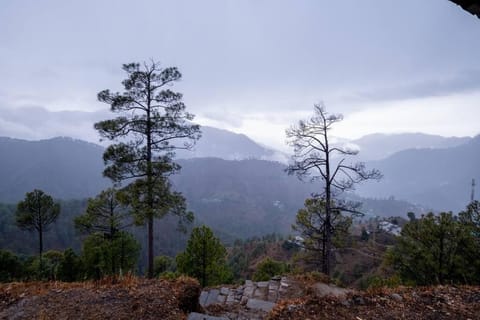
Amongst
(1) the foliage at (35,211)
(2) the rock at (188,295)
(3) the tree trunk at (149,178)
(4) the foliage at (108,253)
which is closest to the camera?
(2) the rock at (188,295)

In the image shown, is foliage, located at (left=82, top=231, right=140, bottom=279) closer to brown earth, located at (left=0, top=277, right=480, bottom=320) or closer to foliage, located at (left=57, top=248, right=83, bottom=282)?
foliage, located at (left=57, top=248, right=83, bottom=282)

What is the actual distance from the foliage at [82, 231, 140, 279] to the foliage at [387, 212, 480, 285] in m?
17.6

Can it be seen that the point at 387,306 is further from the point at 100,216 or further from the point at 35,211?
the point at 35,211

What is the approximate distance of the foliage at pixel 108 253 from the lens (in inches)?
634

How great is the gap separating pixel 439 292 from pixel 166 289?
609 centimetres

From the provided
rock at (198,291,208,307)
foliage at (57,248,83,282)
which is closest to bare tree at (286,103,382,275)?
rock at (198,291,208,307)

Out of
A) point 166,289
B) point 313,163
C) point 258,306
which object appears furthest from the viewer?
point 313,163

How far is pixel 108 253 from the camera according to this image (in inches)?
646

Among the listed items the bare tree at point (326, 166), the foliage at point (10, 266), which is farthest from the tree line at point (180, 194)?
the foliage at point (10, 266)

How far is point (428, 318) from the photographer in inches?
171

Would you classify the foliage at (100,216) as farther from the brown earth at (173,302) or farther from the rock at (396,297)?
the rock at (396,297)

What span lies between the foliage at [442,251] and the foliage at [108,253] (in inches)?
693

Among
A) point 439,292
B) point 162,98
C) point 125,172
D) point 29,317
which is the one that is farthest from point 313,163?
point 29,317

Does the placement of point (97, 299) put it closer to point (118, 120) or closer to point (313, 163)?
point (118, 120)
